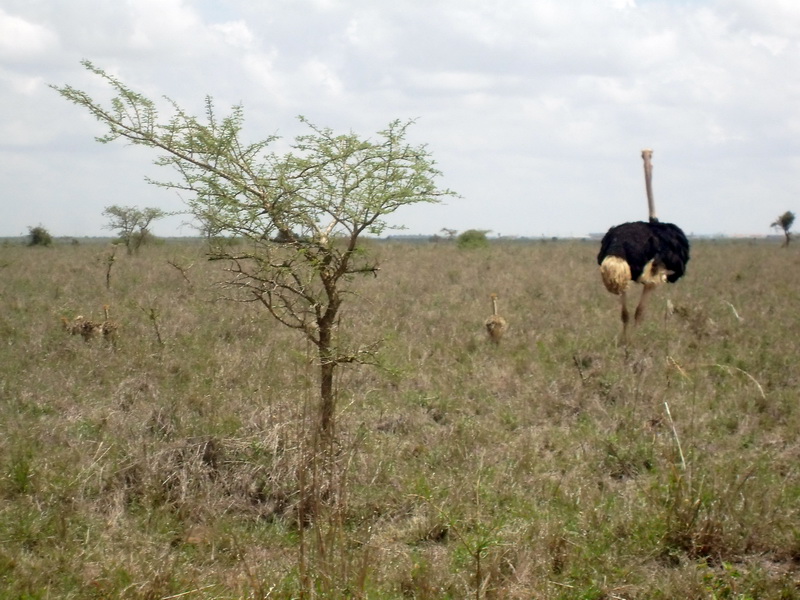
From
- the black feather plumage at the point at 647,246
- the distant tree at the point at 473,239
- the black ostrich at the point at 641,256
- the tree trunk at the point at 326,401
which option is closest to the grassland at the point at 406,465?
the tree trunk at the point at 326,401

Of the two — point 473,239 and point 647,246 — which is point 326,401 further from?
point 473,239

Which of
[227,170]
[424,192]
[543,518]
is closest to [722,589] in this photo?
[543,518]

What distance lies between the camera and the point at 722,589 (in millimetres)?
3719

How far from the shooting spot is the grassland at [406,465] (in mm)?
3867

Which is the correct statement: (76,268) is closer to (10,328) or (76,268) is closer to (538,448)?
(10,328)

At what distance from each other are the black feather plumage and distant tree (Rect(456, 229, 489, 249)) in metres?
19.7

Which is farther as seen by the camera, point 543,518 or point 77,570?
point 543,518

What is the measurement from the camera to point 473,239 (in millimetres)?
30672

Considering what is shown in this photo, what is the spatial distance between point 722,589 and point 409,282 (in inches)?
453

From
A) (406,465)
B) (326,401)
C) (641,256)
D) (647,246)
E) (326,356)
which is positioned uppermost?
(647,246)

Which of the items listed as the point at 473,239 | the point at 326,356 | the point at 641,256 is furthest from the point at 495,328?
the point at 473,239

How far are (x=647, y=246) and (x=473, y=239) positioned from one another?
21857 mm

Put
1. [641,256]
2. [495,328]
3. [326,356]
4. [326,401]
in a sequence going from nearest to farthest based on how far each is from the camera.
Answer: [326,401] → [326,356] → [641,256] → [495,328]

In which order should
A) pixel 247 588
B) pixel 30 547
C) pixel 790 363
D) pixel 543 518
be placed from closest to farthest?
1. pixel 247 588
2. pixel 30 547
3. pixel 543 518
4. pixel 790 363
